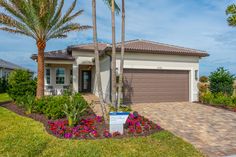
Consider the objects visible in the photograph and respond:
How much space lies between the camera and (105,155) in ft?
19.4

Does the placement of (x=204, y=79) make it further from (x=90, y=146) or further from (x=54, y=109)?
(x=90, y=146)

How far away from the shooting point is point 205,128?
9094 mm

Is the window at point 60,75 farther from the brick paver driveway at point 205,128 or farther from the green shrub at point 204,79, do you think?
the green shrub at point 204,79

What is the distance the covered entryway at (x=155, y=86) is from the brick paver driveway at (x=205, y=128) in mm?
3453

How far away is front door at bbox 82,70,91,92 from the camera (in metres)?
23.6

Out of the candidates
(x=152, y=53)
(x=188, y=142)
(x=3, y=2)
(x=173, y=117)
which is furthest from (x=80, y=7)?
(x=188, y=142)

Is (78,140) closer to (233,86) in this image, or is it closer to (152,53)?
(152,53)

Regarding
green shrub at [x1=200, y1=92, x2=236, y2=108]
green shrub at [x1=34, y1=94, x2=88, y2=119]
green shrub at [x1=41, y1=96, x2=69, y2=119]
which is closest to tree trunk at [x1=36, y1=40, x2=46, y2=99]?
green shrub at [x1=34, y1=94, x2=88, y2=119]

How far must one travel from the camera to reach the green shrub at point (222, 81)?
55.2 ft

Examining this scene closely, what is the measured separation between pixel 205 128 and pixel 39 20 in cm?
1104

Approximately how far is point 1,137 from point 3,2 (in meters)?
9.32

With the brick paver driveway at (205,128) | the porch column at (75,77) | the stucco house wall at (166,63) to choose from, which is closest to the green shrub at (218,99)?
the stucco house wall at (166,63)

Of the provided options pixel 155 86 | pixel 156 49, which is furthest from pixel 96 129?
pixel 156 49

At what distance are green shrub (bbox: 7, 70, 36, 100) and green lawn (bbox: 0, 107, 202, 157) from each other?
7221mm
